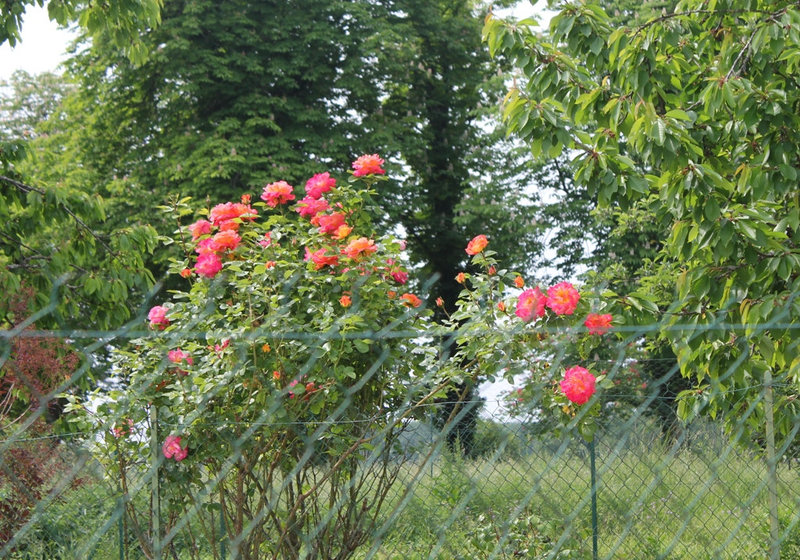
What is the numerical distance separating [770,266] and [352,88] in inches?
530

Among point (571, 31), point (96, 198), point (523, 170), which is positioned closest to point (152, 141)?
point (523, 170)

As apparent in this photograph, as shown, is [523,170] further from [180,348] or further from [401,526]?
[180,348]

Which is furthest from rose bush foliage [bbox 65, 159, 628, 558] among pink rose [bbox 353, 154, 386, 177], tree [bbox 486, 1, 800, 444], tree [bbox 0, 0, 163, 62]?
tree [bbox 0, 0, 163, 62]

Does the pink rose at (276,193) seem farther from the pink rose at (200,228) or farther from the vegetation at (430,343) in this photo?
the pink rose at (200,228)

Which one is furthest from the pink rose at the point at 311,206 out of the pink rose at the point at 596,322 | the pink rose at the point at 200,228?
the pink rose at the point at 596,322

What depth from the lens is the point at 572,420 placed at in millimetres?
3254

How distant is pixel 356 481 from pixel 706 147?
245 centimetres

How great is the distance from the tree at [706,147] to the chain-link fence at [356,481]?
328mm

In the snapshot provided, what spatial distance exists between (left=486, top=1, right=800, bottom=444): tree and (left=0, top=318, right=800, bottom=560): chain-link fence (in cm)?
33

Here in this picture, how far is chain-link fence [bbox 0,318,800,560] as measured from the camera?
3293 mm

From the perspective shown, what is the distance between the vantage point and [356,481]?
383cm

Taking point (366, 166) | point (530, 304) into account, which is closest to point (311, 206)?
point (366, 166)

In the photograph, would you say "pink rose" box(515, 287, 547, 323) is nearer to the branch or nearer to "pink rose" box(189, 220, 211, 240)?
"pink rose" box(189, 220, 211, 240)

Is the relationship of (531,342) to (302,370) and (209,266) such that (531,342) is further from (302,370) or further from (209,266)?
(209,266)
